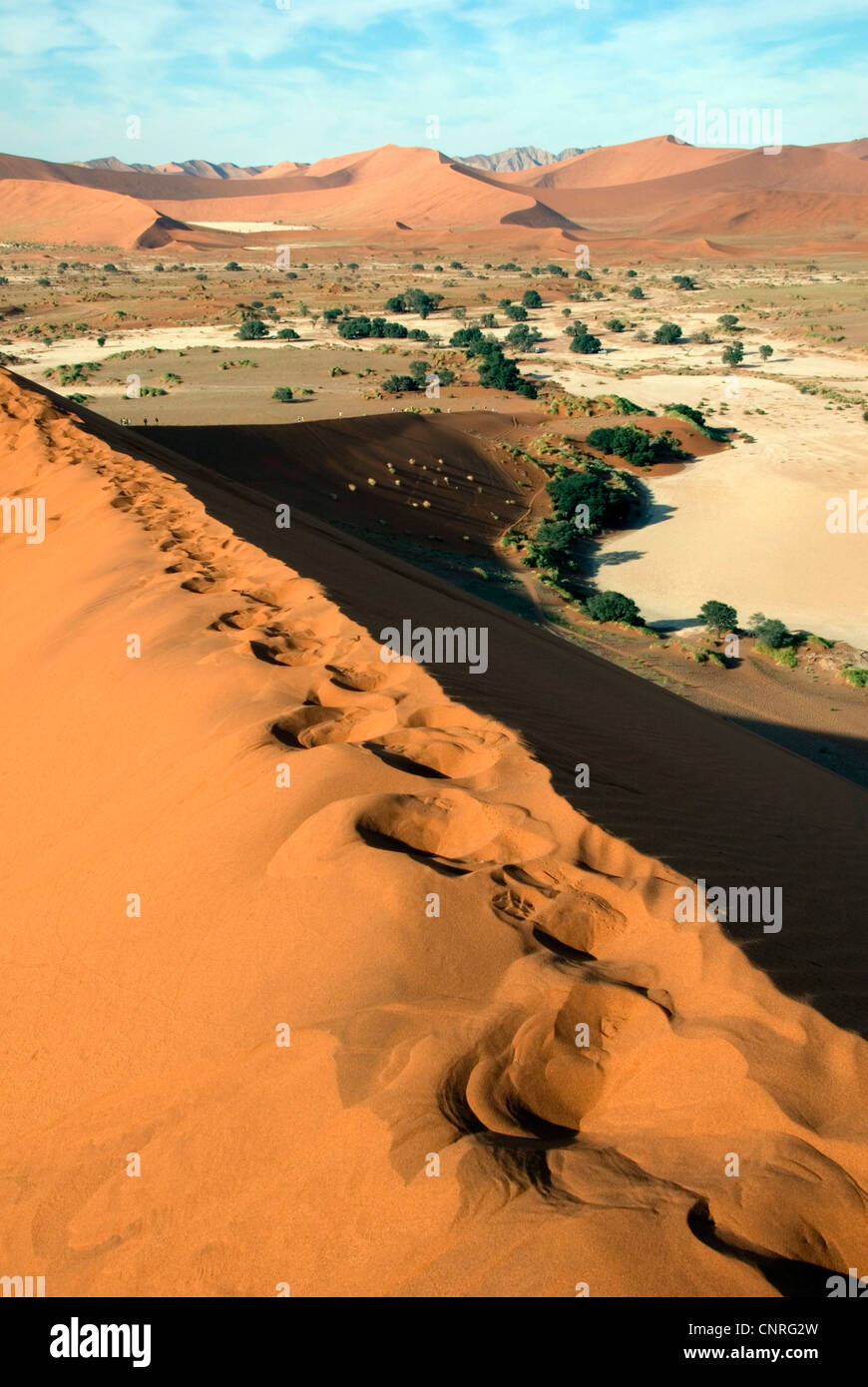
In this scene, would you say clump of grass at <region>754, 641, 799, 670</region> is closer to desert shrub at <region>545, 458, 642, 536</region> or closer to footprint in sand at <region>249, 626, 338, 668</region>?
desert shrub at <region>545, 458, 642, 536</region>

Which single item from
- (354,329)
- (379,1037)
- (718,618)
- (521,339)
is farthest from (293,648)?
(354,329)

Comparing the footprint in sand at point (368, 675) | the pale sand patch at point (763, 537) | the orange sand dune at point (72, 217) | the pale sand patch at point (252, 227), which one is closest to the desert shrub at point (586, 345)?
the pale sand patch at point (763, 537)

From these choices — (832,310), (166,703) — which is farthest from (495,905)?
(832,310)

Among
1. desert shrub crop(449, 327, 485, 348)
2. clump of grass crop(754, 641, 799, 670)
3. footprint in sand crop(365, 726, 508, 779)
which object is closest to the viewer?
footprint in sand crop(365, 726, 508, 779)

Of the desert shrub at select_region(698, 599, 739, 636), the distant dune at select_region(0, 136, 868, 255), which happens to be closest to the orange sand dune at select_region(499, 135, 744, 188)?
the distant dune at select_region(0, 136, 868, 255)

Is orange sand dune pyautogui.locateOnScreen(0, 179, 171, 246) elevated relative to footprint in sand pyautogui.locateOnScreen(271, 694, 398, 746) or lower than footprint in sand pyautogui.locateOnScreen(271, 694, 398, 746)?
elevated

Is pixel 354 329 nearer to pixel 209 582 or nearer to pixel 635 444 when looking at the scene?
pixel 635 444

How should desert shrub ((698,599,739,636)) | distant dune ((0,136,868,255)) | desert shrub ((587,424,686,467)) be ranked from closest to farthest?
desert shrub ((698,599,739,636)) < desert shrub ((587,424,686,467)) < distant dune ((0,136,868,255))
